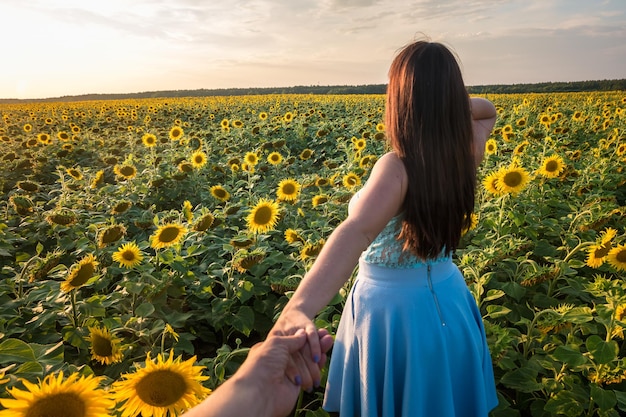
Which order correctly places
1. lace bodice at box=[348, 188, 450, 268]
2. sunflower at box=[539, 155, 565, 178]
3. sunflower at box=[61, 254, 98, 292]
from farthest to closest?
sunflower at box=[539, 155, 565, 178] < sunflower at box=[61, 254, 98, 292] < lace bodice at box=[348, 188, 450, 268]

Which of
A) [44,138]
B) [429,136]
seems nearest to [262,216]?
[429,136]

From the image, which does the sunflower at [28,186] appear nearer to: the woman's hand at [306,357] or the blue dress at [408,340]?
the blue dress at [408,340]

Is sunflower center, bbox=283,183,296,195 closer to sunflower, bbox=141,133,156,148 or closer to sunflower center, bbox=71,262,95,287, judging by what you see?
sunflower center, bbox=71,262,95,287

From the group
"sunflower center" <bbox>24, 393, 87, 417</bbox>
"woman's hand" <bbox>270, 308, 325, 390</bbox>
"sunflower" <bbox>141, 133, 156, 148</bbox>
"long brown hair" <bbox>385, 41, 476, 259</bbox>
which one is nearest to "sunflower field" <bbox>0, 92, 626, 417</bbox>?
"sunflower center" <bbox>24, 393, 87, 417</bbox>

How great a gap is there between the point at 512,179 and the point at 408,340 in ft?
7.25

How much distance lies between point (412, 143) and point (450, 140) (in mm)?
144

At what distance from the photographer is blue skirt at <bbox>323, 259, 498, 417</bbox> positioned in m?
1.67

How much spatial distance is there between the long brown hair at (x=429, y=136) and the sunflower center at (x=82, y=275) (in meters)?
1.57

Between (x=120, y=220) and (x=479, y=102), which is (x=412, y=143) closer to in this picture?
(x=479, y=102)

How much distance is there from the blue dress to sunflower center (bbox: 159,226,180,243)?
1.45m

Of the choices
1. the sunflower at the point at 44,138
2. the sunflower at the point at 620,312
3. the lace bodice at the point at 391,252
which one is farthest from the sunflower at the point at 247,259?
the sunflower at the point at 44,138

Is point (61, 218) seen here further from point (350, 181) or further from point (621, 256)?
point (621, 256)

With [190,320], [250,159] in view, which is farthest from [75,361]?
[250,159]

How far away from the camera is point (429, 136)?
1.48 meters
